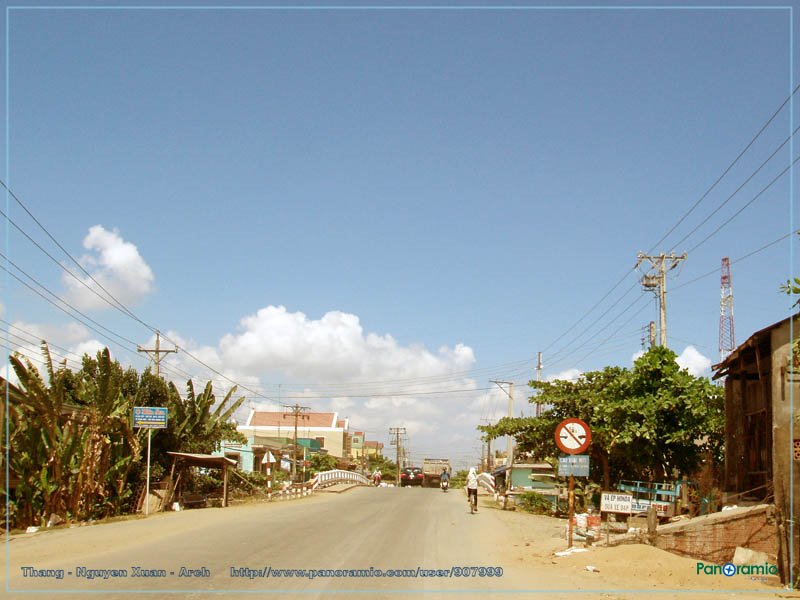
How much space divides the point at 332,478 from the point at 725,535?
1547 inches

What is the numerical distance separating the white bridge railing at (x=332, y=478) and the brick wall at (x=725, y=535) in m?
30.3

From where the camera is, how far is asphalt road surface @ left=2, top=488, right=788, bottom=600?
37.2ft

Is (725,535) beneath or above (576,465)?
beneath

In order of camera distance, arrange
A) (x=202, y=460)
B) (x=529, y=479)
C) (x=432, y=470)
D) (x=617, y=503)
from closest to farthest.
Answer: (x=617, y=503) < (x=202, y=460) < (x=529, y=479) < (x=432, y=470)

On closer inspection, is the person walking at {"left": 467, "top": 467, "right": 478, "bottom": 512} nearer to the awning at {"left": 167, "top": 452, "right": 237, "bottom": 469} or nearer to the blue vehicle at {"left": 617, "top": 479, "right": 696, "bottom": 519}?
the blue vehicle at {"left": 617, "top": 479, "right": 696, "bottom": 519}

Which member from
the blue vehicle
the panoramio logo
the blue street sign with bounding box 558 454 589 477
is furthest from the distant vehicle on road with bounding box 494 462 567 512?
the panoramio logo

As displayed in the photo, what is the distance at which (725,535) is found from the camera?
14141 mm

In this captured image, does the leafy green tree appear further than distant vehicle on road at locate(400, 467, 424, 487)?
No

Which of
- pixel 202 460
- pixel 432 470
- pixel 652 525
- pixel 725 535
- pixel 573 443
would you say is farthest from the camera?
pixel 432 470

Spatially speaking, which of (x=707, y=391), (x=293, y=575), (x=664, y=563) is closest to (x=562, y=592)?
(x=664, y=563)

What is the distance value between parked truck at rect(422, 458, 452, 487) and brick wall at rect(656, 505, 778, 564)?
213ft

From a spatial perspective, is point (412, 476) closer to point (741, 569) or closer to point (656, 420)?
point (656, 420)

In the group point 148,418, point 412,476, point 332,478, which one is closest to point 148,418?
point 148,418

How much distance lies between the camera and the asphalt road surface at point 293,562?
11.4 meters
